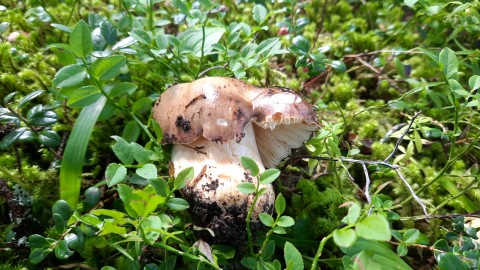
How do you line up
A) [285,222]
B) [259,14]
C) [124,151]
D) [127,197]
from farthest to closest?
[259,14] → [124,151] → [285,222] → [127,197]

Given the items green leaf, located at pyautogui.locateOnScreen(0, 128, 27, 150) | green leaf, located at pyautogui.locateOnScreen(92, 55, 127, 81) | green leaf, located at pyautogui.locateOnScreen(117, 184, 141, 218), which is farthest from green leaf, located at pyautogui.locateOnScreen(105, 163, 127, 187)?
green leaf, located at pyautogui.locateOnScreen(0, 128, 27, 150)

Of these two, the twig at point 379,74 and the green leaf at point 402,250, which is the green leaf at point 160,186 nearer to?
the green leaf at point 402,250

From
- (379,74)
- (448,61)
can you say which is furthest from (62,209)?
(379,74)

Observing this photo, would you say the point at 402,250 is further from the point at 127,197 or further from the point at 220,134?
the point at 127,197

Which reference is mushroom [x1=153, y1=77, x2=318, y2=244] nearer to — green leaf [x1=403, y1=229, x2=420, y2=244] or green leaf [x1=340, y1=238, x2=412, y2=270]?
green leaf [x1=340, y1=238, x2=412, y2=270]

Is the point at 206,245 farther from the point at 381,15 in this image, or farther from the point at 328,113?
the point at 381,15

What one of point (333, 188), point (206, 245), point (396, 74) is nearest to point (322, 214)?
point (333, 188)
